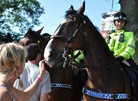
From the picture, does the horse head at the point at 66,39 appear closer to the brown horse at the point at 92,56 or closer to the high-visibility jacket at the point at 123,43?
the brown horse at the point at 92,56

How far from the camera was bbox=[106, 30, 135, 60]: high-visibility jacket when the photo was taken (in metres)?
5.59

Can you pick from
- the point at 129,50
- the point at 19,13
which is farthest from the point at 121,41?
the point at 19,13

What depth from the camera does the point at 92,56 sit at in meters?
5.18

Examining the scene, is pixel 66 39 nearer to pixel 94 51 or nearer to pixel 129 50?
pixel 94 51

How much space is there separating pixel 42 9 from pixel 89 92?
26908mm

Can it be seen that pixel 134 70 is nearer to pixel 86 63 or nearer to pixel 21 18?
pixel 86 63

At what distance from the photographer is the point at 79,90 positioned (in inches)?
268

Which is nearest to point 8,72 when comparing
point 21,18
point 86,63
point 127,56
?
point 86,63

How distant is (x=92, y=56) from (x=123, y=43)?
2.96 ft

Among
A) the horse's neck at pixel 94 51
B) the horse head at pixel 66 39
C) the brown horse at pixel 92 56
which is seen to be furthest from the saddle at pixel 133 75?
the horse head at pixel 66 39

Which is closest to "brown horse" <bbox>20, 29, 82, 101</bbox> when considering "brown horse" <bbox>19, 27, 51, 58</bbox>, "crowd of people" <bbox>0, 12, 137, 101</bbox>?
"brown horse" <bbox>19, 27, 51, 58</bbox>

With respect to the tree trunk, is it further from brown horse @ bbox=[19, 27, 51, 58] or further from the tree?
the tree

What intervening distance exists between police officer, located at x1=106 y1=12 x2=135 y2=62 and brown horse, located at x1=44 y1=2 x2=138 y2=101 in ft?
1.29

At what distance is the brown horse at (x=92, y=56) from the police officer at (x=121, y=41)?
394 mm
